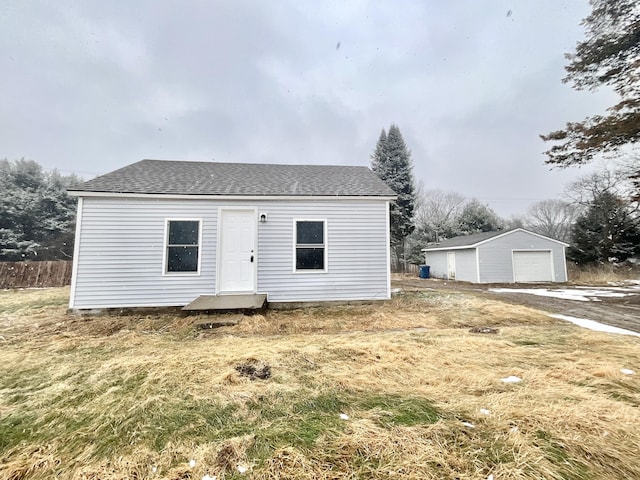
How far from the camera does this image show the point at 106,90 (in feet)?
45.4

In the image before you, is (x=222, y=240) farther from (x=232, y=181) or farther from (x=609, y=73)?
(x=609, y=73)

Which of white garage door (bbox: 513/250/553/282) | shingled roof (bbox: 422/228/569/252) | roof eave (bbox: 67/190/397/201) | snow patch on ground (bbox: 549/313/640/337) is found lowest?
snow patch on ground (bbox: 549/313/640/337)

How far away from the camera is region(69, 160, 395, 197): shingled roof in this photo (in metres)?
6.48

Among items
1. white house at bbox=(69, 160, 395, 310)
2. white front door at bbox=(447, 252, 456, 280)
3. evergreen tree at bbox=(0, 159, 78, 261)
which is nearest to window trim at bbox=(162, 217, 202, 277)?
white house at bbox=(69, 160, 395, 310)

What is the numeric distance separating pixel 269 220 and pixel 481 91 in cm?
1668

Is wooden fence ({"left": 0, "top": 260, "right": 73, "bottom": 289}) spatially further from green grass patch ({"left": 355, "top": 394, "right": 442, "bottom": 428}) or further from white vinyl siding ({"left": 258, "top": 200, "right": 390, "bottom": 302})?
green grass patch ({"left": 355, "top": 394, "right": 442, "bottom": 428})

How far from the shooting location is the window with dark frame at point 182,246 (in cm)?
630

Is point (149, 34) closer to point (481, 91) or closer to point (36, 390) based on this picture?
point (36, 390)

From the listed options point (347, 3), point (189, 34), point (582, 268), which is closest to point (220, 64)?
point (189, 34)

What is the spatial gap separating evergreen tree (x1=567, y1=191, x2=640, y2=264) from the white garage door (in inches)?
196

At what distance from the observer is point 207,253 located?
637 centimetres

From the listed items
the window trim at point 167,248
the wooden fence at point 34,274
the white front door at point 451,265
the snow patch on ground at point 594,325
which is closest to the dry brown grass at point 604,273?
the white front door at point 451,265

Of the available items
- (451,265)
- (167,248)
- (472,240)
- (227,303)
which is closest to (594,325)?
(227,303)

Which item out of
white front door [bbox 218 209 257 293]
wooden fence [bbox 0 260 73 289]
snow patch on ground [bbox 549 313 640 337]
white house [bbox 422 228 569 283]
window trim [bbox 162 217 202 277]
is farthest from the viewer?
white house [bbox 422 228 569 283]
